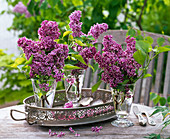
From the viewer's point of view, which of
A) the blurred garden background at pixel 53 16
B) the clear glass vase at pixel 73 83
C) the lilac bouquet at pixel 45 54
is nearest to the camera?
the lilac bouquet at pixel 45 54

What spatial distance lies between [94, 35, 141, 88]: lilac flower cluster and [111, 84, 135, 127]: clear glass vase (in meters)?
0.04

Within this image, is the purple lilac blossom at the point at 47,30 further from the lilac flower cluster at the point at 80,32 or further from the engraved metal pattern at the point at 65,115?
the engraved metal pattern at the point at 65,115

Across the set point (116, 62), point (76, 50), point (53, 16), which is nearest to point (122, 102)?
point (116, 62)

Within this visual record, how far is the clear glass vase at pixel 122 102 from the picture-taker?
0.93 metres

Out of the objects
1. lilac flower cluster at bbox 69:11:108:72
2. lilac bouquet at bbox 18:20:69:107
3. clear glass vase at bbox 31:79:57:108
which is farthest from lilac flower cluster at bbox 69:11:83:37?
clear glass vase at bbox 31:79:57:108

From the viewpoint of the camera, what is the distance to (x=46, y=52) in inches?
35.7

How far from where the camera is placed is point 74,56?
0.97 meters

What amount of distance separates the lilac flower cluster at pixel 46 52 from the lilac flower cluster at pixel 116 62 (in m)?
0.13

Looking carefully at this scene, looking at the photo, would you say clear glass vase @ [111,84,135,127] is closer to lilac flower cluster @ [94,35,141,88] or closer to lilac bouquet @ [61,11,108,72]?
lilac flower cluster @ [94,35,141,88]

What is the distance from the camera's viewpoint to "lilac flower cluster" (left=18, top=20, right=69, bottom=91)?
0.85m

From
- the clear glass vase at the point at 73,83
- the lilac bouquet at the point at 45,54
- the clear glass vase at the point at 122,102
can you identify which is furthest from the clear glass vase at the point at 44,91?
the clear glass vase at the point at 122,102

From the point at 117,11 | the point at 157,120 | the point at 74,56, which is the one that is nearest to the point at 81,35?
the point at 74,56

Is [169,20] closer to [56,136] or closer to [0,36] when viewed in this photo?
[0,36]

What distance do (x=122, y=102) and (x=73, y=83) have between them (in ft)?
0.82
